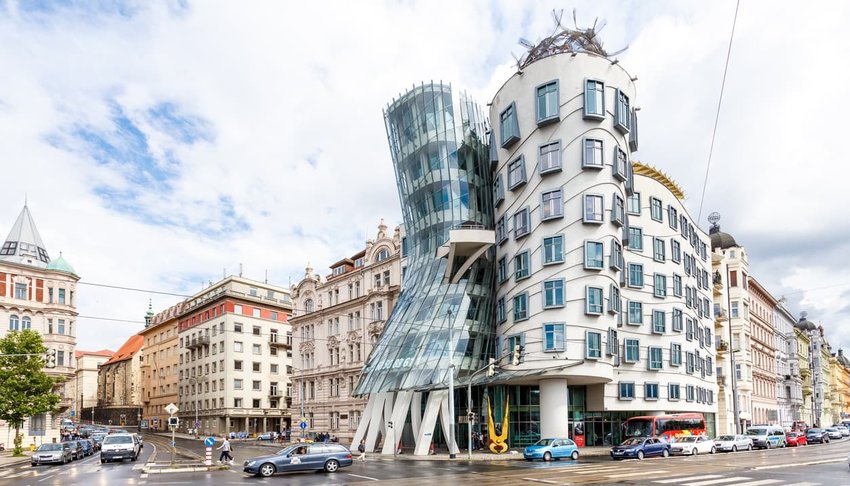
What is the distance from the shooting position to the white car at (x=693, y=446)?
4519cm

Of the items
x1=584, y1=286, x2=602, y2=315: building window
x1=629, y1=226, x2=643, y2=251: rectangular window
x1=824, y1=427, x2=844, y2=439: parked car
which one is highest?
x1=629, y1=226, x2=643, y2=251: rectangular window

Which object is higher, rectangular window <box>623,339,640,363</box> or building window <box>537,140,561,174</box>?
building window <box>537,140,561,174</box>

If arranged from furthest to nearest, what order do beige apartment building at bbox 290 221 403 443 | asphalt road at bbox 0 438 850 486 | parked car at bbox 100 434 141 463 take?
beige apartment building at bbox 290 221 403 443 → parked car at bbox 100 434 141 463 → asphalt road at bbox 0 438 850 486

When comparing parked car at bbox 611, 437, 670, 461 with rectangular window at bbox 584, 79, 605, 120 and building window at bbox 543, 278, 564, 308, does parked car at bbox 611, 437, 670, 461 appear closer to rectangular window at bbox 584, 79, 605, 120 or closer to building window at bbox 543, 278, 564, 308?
building window at bbox 543, 278, 564, 308

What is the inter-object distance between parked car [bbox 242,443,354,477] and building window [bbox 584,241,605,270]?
862 inches

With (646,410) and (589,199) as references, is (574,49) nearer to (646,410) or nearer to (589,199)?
(589,199)

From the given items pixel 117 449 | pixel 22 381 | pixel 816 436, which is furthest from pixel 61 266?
pixel 816 436

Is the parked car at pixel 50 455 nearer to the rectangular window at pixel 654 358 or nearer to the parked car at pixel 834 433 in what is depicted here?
the rectangular window at pixel 654 358

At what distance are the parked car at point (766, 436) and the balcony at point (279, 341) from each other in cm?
6990

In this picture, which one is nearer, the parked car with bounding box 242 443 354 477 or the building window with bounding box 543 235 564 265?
the parked car with bounding box 242 443 354 477

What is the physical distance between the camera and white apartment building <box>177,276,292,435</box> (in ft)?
328

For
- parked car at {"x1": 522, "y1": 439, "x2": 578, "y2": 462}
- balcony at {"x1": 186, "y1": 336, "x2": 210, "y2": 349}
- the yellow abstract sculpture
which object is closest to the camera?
parked car at {"x1": 522, "y1": 439, "x2": 578, "y2": 462}

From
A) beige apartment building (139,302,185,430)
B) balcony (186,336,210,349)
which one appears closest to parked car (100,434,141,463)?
balcony (186,336,210,349)

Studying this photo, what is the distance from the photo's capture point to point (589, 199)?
48.5 m
